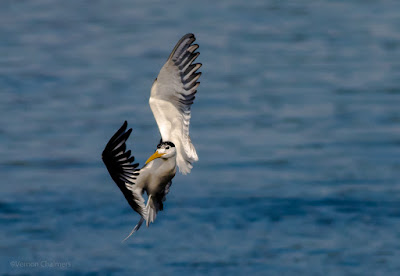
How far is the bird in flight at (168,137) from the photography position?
5.51 metres

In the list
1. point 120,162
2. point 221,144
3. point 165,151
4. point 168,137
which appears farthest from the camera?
point 221,144

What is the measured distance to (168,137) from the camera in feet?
19.2

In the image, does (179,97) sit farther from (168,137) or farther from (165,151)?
(165,151)

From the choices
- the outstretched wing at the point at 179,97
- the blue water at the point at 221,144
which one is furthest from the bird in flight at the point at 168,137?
the blue water at the point at 221,144

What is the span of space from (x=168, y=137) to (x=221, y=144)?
11.5 metres

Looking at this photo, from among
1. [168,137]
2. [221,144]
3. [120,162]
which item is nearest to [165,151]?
[168,137]

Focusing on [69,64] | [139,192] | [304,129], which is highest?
[69,64]

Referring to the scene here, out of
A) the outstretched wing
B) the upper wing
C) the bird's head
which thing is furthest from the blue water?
the upper wing

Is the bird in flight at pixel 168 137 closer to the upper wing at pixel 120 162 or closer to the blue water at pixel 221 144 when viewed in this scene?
the upper wing at pixel 120 162

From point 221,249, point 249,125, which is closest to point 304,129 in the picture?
point 249,125

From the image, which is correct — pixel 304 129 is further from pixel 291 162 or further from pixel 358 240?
pixel 358 240

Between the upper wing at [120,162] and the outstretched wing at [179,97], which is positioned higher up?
the outstretched wing at [179,97]

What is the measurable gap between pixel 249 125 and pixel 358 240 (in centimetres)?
468

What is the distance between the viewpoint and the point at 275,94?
794 inches
